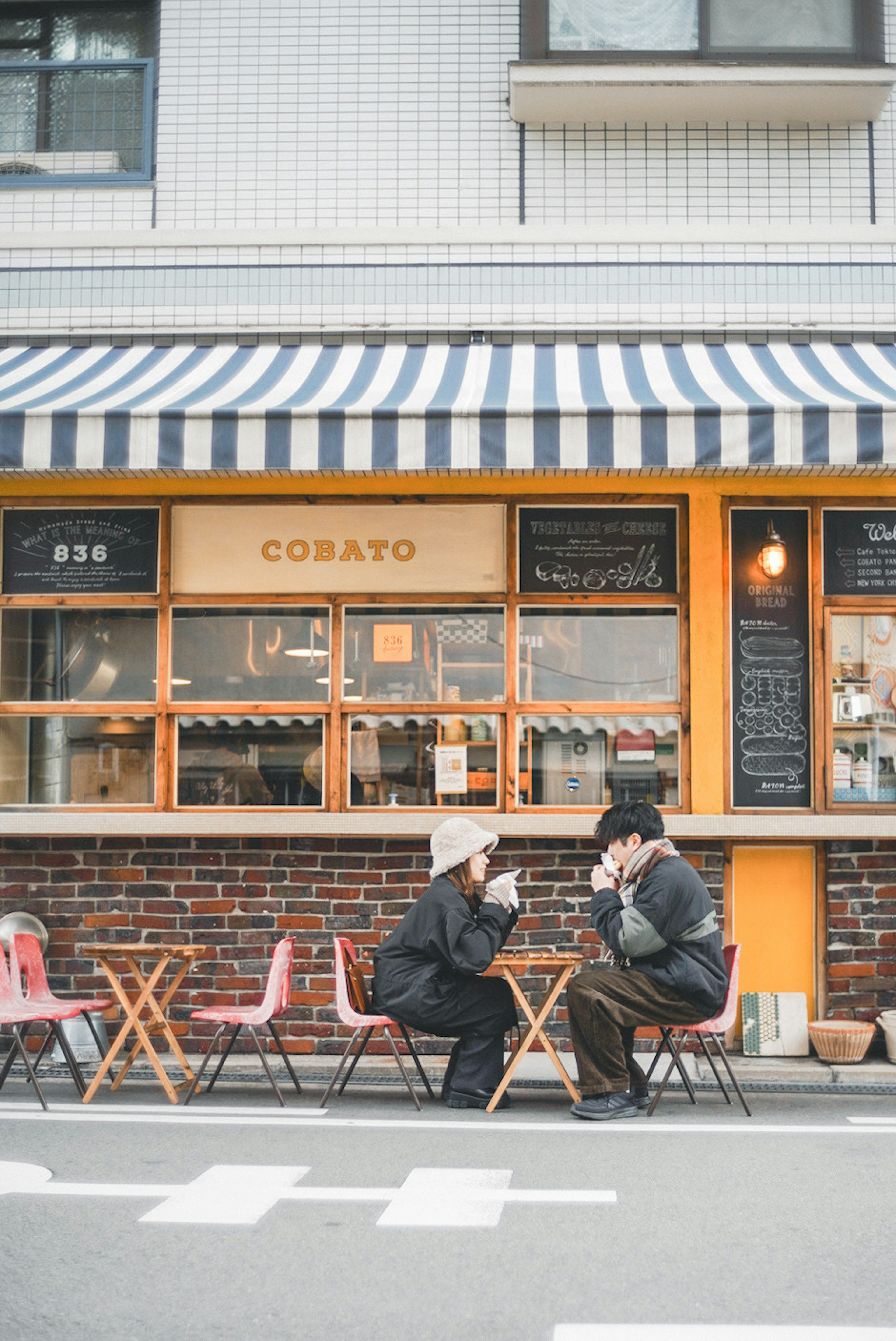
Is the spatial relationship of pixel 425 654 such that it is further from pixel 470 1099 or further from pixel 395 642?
pixel 470 1099

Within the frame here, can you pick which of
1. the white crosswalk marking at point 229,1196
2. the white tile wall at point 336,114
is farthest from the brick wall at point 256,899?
the white tile wall at point 336,114

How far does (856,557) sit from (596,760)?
2.08 metres

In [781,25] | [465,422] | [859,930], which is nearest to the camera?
[465,422]

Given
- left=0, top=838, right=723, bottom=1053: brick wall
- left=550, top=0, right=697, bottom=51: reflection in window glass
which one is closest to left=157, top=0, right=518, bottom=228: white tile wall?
left=550, top=0, right=697, bottom=51: reflection in window glass

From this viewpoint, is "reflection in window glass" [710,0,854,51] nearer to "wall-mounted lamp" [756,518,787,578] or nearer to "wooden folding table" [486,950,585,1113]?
"wall-mounted lamp" [756,518,787,578]

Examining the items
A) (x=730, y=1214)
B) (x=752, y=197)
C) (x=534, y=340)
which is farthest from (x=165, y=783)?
(x=752, y=197)

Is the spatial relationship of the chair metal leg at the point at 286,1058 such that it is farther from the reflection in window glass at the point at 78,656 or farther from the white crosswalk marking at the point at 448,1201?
the reflection in window glass at the point at 78,656

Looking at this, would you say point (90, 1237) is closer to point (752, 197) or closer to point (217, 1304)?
point (217, 1304)

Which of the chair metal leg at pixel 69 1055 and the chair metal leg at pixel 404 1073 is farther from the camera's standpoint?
the chair metal leg at pixel 69 1055

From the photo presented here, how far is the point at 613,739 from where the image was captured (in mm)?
8836

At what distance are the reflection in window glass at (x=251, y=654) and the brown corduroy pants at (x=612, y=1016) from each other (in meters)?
2.97

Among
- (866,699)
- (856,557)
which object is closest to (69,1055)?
(866,699)

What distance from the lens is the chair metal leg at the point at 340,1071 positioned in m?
7.13

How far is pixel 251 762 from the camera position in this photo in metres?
8.95
